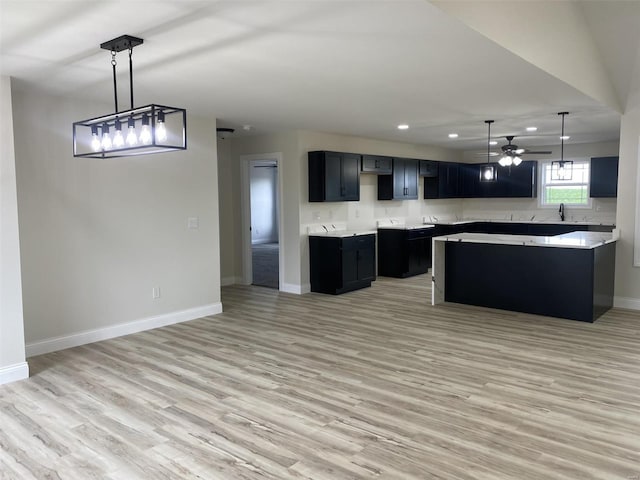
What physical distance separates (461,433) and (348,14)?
2521mm

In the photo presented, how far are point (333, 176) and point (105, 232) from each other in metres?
3.44

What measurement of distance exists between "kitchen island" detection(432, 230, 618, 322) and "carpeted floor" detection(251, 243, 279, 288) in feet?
9.43

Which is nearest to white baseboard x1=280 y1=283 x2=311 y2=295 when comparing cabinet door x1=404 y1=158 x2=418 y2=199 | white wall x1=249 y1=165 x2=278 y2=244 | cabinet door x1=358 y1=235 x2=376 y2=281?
cabinet door x1=358 y1=235 x2=376 y2=281

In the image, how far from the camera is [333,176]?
23.9 feet

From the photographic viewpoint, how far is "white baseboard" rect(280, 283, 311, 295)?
23.7 feet

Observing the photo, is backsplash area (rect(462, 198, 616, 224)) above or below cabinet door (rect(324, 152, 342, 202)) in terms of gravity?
below

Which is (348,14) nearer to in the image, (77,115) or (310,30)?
(310,30)

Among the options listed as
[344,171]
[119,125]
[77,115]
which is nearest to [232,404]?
→ [119,125]

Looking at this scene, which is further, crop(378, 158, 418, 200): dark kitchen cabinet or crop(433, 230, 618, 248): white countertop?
crop(378, 158, 418, 200): dark kitchen cabinet

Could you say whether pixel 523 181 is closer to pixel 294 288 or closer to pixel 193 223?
pixel 294 288

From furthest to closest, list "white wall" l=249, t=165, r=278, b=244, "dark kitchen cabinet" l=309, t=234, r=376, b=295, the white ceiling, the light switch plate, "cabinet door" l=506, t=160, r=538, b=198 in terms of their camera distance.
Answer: "white wall" l=249, t=165, r=278, b=244 < "cabinet door" l=506, t=160, r=538, b=198 < "dark kitchen cabinet" l=309, t=234, r=376, b=295 < the light switch plate < the white ceiling

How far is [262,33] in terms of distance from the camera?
2916mm

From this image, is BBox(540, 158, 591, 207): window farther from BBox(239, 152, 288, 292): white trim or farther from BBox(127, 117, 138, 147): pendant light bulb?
BBox(127, 117, 138, 147): pendant light bulb

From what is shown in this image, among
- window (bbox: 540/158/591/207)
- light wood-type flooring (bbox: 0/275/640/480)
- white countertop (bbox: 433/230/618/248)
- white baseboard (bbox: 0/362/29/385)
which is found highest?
window (bbox: 540/158/591/207)
